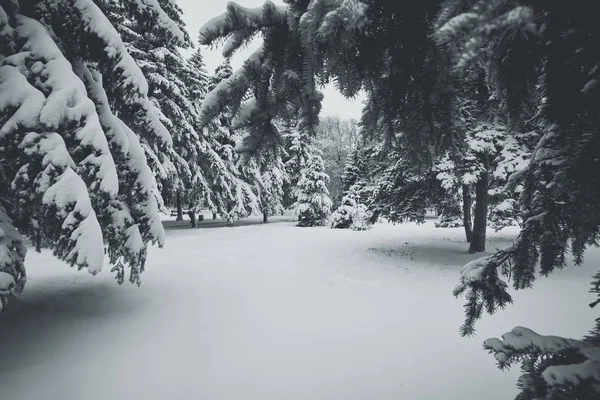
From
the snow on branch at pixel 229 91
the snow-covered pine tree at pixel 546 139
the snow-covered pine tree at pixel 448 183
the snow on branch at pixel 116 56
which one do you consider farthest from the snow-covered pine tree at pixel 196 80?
the snow-covered pine tree at pixel 546 139

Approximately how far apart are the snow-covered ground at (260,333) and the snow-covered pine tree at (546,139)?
220cm

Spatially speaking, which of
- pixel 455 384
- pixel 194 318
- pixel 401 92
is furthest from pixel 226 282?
pixel 401 92

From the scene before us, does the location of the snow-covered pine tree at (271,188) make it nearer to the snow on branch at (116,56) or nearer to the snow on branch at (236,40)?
the snow on branch at (116,56)

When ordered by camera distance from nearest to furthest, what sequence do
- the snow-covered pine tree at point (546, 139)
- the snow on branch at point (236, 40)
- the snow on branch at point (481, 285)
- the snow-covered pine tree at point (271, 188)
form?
the snow-covered pine tree at point (546, 139) < the snow on branch at point (236, 40) < the snow on branch at point (481, 285) < the snow-covered pine tree at point (271, 188)

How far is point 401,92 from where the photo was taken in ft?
7.30

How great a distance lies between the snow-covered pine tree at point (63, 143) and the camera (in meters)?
3.21

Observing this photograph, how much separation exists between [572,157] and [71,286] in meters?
8.23

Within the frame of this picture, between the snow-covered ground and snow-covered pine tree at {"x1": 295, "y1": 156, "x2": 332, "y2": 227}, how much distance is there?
13422 millimetres

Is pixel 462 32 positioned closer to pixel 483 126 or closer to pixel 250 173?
pixel 483 126

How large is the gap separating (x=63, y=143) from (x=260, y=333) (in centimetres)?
367

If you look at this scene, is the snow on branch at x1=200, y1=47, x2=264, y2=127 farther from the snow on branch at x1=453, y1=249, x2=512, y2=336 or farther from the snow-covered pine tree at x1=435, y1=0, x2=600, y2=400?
the snow on branch at x1=453, y1=249, x2=512, y2=336

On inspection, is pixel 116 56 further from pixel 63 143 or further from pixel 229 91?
pixel 229 91

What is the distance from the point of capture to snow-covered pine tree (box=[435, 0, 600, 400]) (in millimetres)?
698

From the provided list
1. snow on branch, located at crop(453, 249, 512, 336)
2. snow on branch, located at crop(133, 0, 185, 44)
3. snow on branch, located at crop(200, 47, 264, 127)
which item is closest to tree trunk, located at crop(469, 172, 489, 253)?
snow on branch, located at crop(453, 249, 512, 336)
